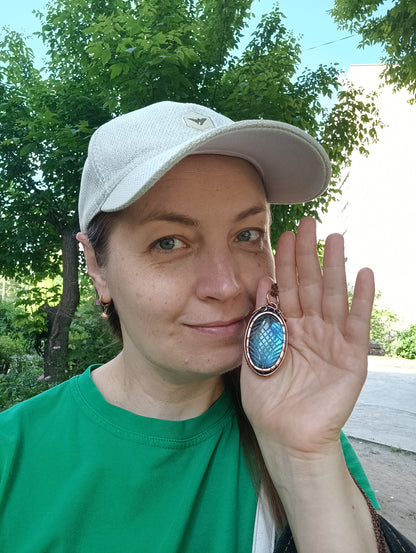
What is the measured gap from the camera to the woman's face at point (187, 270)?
1.19 metres

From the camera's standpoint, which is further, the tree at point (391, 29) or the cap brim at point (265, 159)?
the tree at point (391, 29)

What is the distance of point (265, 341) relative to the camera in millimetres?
1215

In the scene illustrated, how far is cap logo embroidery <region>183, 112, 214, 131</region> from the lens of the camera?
125 cm


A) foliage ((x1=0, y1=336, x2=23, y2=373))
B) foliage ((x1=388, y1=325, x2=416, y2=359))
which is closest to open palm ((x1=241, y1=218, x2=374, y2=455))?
foliage ((x1=0, y1=336, x2=23, y2=373))

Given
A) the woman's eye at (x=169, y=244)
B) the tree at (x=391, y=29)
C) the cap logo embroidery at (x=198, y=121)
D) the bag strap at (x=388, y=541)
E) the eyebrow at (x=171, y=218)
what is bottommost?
the bag strap at (x=388, y=541)

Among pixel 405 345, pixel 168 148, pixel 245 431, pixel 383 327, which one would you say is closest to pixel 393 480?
pixel 245 431

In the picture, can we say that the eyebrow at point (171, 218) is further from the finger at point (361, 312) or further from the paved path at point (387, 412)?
the paved path at point (387, 412)

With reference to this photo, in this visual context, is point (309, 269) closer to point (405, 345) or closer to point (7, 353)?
point (7, 353)

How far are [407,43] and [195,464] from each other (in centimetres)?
495

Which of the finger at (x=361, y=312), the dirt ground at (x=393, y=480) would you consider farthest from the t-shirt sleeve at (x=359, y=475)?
the dirt ground at (x=393, y=480)

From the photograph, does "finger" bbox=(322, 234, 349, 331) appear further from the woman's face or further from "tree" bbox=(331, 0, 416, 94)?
"tree" bbox=(331, 0, 416, 94)

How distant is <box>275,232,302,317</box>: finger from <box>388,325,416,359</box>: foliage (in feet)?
52.9

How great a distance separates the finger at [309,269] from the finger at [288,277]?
22 mm

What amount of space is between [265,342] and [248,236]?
0.32 m
